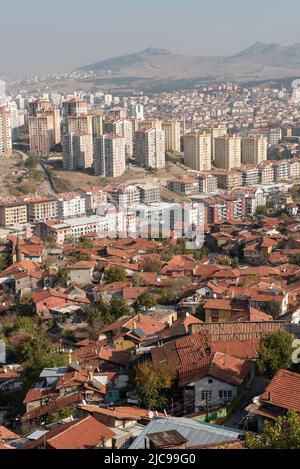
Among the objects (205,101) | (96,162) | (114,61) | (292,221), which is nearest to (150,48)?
(114,61)

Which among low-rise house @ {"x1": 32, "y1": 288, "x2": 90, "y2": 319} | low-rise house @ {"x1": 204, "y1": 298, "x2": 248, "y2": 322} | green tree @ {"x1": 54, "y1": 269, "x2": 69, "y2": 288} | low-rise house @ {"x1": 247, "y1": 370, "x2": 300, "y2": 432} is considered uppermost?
low-rise house @ {"x1": 247, "y1": 370, "x2": 300, "y2": 432}

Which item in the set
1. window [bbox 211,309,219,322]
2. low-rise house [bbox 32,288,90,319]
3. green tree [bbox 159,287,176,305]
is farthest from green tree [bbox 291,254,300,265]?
window [bbox 211,309,219,322]

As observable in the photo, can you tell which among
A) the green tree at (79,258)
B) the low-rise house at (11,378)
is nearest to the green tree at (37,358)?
the low-rise house at (11,378)

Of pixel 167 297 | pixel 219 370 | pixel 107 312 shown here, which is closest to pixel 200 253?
pixel 167 297

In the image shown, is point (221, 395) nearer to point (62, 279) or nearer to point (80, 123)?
point (62, 279)

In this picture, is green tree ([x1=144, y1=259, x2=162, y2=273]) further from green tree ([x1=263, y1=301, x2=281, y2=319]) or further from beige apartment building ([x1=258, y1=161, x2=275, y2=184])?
beige apartment building ([x1=258, y1=161, x2=275, y2=184])

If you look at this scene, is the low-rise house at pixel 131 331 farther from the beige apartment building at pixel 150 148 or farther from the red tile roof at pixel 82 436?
the beige apartment building at pixel 150 148
